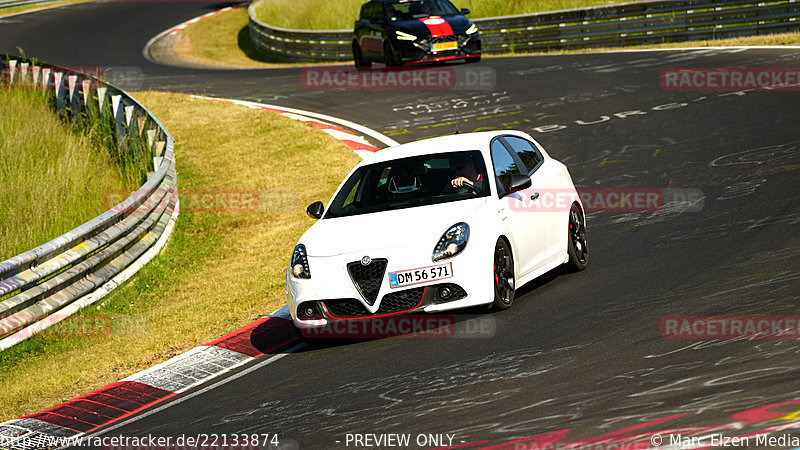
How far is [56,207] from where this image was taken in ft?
45.9

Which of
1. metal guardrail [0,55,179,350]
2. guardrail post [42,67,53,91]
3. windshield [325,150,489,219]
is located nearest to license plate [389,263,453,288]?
windshield [325,150,489,219]

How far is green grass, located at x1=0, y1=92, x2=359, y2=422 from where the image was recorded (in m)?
9.50

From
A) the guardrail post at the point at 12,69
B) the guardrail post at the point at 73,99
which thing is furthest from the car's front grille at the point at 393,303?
the guardrail post at the point at 12,69

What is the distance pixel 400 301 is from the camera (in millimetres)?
8289

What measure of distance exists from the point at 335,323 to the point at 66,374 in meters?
2.59

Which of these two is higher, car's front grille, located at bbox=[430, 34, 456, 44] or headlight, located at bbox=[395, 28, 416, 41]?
headlight, located at bbox=[395, 28, 416, 41]

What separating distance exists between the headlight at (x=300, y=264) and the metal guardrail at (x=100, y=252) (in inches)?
125

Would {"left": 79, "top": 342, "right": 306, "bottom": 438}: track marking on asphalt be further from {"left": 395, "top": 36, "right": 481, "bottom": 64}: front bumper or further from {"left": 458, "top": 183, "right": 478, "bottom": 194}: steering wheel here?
{"left": 395, "top": 36, "right": 481, "bottom": 64}: front bumper

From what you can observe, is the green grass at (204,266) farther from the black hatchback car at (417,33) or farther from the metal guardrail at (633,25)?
the metal guardrail at (633,25)

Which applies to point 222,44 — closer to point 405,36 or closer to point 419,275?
point 405,36

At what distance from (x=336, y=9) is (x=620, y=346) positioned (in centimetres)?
2951

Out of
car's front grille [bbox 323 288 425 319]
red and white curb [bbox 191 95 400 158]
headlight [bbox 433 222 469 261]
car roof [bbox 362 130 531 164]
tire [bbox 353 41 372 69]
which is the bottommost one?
red and white curb [bbox 191 95 400 158]

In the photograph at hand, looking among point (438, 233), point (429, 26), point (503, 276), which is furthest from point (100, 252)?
point (429, 26)

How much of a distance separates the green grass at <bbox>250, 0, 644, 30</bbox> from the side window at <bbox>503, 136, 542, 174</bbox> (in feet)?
67.4
